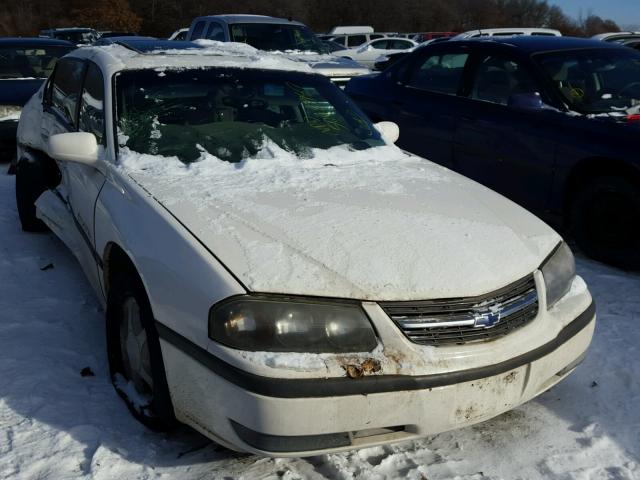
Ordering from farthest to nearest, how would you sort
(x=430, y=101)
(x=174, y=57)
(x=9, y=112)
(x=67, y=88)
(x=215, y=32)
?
(x=215, y=32) < (x=9, y=112) < (x=430, y=101) < (x=67, y=88) < (x=174, y=57)

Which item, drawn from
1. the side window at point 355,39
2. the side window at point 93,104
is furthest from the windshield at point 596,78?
the side window at point 355,39

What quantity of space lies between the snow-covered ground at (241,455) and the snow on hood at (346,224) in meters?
0.69

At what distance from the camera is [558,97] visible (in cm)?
520

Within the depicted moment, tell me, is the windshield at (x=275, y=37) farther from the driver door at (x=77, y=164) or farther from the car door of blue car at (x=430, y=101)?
the driver door at (x=77, y=164)

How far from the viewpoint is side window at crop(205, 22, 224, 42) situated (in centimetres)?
1135

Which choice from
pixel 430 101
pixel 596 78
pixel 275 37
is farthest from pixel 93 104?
pixel 275 37

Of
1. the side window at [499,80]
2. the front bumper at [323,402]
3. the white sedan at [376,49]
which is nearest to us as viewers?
the front bumper at [323,402]

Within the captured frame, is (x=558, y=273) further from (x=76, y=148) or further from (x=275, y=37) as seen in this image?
(x=275, y=37)

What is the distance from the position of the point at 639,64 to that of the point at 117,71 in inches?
162

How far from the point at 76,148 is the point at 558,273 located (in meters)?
2.27

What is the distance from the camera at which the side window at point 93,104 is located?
3.64 meters

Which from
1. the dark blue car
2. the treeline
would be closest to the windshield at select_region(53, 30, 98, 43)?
the treeline

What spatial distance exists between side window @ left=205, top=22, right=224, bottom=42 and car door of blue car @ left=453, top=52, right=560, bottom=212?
639 centimetres

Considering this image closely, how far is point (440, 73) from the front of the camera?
6328mm
